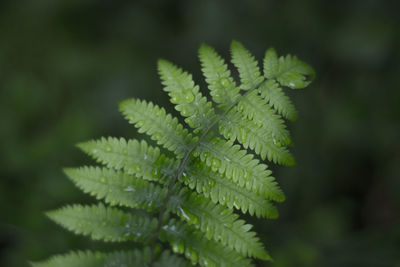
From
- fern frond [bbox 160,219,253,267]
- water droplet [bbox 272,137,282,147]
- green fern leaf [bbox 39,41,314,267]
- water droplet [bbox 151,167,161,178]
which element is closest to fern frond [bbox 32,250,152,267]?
green fern leaf [bbox 39,41,314,267]

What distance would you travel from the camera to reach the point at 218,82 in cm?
173

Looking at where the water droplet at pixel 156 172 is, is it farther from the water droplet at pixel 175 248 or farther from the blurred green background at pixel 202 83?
the blurred green background at pixel 202 83

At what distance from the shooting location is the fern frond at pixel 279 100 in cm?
170

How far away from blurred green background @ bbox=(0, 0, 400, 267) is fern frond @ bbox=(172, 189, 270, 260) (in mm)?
1505

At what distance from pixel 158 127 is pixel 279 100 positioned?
621 millimetres

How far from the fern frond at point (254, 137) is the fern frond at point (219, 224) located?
0.34 m

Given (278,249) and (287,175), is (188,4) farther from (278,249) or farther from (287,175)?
(278,249)

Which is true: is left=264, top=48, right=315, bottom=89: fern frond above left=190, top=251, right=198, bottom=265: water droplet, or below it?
above

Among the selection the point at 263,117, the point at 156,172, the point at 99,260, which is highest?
the point at 263,117

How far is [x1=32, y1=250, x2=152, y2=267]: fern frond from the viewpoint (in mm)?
1782

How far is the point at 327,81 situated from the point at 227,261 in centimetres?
305

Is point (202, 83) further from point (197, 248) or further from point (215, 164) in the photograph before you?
point (197, 248)

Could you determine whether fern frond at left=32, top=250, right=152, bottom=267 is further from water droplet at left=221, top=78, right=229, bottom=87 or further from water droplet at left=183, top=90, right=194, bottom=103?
water droplet at left=221, top=78, right=229, bottom=87

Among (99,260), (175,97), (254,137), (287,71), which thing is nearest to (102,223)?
(99,260)
